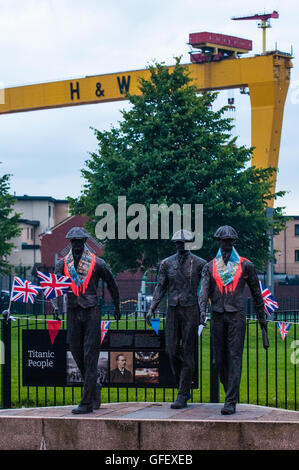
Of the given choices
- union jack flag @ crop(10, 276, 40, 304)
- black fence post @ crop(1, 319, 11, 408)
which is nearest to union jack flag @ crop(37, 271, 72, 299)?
union jack flag @ crop(10, 276, 40, 304)

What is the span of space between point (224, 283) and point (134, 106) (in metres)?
22.5

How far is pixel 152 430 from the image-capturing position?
8.99 metres

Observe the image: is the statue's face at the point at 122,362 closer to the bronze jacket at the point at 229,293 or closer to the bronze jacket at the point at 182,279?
the bronze jacket at the point at 182,279

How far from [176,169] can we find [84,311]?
19941 millimetres

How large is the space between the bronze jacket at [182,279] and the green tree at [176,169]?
60.8 ft

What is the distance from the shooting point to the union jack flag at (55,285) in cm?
988

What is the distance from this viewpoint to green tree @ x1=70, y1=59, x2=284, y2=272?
95.9 ft

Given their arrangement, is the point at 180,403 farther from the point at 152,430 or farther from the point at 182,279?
the point at 182,279

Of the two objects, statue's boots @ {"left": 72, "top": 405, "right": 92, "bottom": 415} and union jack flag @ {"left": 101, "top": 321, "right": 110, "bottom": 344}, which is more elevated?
union jack flag @ {"left": 101, "top": 321, "right": 110, "bottom": 344}

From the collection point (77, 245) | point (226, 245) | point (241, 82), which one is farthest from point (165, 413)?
point (241, 82)

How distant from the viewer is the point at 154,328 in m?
10.5

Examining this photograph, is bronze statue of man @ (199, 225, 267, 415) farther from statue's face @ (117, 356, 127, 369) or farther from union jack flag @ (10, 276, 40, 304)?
union jack flag @ (10, 276, 40, 304)

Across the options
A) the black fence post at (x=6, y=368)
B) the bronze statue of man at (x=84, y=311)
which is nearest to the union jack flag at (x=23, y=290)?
the black fence post at (x=6, y=368)
